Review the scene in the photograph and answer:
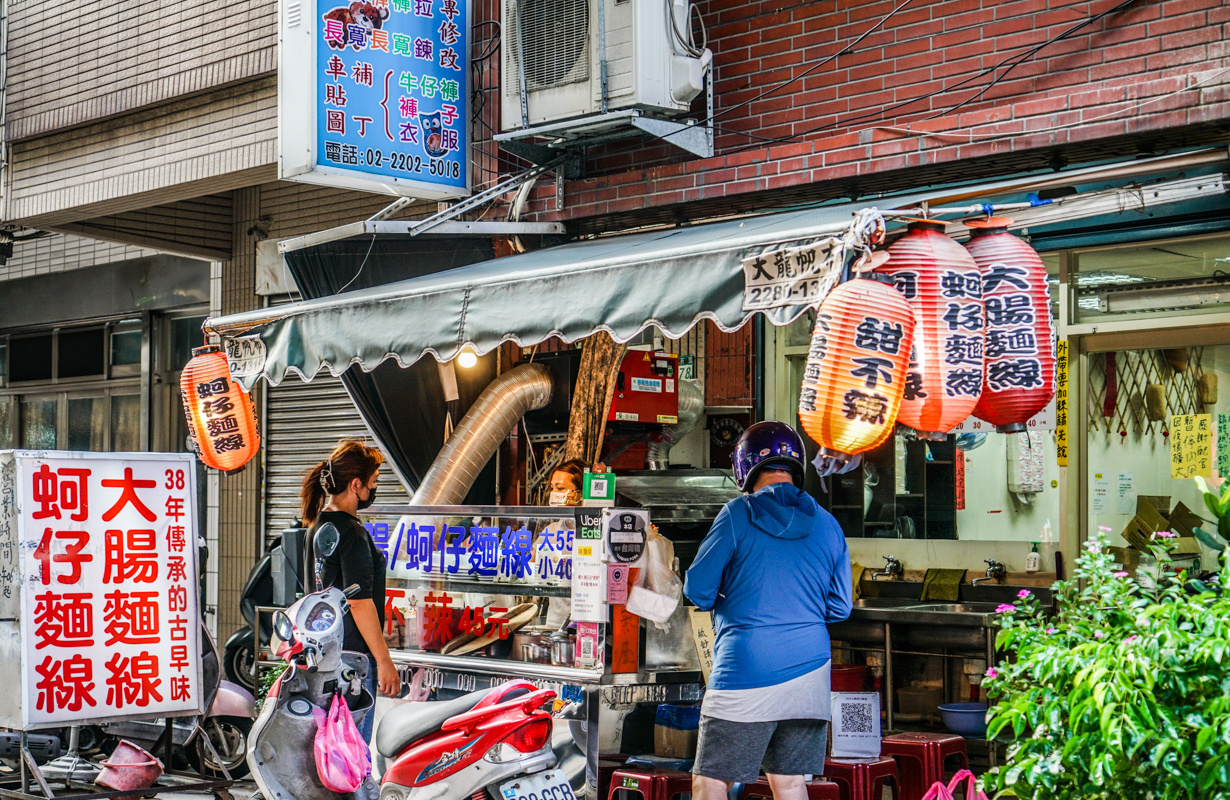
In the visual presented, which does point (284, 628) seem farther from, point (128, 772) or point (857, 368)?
point (857, 368)

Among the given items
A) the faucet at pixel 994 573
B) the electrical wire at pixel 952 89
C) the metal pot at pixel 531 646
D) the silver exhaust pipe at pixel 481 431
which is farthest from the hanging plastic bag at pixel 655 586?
the faucet at pixel 994 573

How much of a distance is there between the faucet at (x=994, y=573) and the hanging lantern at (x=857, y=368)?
15.8ft

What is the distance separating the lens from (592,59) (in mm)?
8578

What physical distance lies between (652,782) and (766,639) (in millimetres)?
1391

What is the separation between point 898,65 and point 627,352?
280cm

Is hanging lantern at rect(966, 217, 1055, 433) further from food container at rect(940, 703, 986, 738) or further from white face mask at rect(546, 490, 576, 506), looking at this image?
white face mask at rect(546, 490, 576, 506)

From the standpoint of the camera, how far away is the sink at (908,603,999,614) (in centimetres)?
859

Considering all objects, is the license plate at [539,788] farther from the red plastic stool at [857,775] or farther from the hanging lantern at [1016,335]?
the hanging lantern at [1016,335]

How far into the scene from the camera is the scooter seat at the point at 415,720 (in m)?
6.09

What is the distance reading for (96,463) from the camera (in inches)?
287

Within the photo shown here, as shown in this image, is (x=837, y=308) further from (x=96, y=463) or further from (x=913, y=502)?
(x=913, y=502)

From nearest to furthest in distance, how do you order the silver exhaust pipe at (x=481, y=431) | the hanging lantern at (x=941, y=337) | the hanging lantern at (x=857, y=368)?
1. the hanging lantern at (x=857, y=368)
2. the hanging lantern at (x=941, y=337)
3. the silver exhaust pipe at (x=481, y=431)

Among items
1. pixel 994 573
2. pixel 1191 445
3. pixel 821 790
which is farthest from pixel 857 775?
pixel 994 573

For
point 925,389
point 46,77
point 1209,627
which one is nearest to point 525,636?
point 925,389
